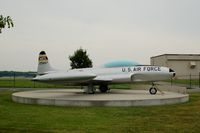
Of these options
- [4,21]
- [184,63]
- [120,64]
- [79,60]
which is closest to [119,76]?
[120,64]

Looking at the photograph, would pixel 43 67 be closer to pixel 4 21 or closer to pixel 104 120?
pixel 104 120

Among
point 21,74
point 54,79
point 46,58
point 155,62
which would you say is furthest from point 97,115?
point 155,62

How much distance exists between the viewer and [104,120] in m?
12.5

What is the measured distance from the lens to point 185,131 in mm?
10438

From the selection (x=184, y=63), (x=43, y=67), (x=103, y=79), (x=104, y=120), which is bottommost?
(x=104, y=120)

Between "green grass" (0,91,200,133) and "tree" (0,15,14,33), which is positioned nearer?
"tree" (0,15,14,33)

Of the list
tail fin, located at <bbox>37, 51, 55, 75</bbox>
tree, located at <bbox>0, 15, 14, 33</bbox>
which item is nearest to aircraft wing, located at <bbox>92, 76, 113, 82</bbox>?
tail fin, located at <bbox>37, 51, 55, 75</bbox>

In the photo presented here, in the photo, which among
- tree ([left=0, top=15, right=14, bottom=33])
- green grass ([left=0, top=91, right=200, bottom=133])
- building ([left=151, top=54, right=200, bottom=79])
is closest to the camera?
tree ([left=0, top=15, right=14, bottom=33])

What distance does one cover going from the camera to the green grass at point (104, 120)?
10.7 meters

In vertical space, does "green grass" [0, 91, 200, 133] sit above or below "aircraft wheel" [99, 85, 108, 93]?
below

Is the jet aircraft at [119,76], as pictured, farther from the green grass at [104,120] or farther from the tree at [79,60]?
the tree at [79,60]

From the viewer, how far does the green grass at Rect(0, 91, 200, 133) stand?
35.2 feet

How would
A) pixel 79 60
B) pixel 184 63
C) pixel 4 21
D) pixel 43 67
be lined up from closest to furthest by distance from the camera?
pixel 4 21, pixel 43 67, pixel 79 60, pixel 184 63

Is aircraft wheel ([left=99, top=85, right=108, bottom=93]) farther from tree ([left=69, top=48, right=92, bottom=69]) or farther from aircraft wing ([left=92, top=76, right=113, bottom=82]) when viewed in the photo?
tree ([left=69, top=48, right=92, bottom=69])
